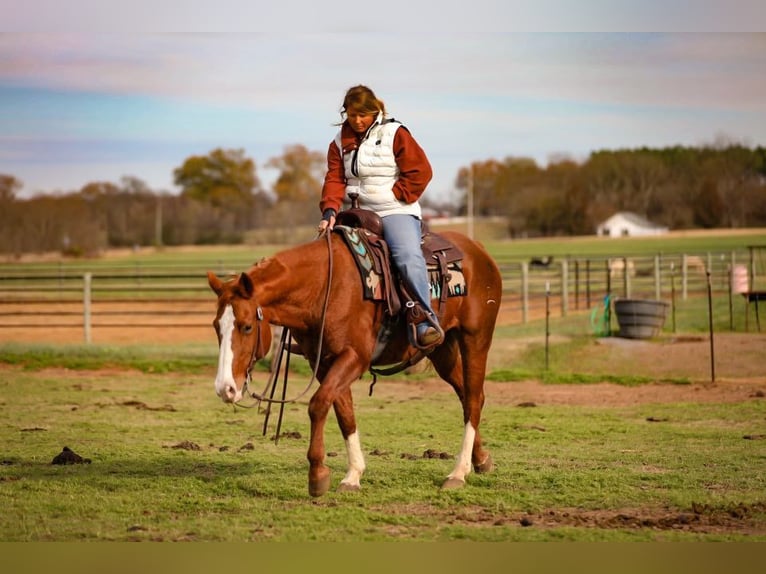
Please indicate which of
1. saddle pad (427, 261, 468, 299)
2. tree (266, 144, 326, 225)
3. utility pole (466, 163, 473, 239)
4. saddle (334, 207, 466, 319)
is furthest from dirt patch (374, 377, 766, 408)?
tree (266, 144, 326, 225)

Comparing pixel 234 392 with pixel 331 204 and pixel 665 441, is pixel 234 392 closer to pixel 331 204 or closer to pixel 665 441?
pixel 331 204

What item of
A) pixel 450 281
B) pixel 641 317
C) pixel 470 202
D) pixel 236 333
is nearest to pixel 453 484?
pixel 450 281

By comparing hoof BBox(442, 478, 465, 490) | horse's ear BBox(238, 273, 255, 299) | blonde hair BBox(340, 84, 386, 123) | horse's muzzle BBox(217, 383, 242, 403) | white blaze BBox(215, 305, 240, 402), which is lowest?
hoof BBox(442, 478, 465, 490)

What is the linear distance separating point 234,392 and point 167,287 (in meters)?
20.0

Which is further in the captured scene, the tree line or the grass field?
the tree line

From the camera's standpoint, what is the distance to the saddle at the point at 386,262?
Answer: 654 cm

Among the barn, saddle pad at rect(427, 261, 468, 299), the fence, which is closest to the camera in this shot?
saddle pad at rect(427, 261, 468, 299)

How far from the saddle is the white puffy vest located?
0.11 meters

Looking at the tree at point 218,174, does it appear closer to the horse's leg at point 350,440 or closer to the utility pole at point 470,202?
the utility pole at point 470,202

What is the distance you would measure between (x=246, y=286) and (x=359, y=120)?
4.85 ft

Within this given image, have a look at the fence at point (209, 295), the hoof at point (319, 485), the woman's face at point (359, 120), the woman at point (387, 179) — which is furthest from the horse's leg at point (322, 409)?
the fence at point (209, 295)

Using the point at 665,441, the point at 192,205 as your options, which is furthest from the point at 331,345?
the point at 192,205

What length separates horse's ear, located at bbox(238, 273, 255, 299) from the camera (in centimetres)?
582

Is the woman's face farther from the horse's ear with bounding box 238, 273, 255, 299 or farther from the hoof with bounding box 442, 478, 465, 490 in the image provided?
the hoof with bounding box 442, 478, 465, 490
